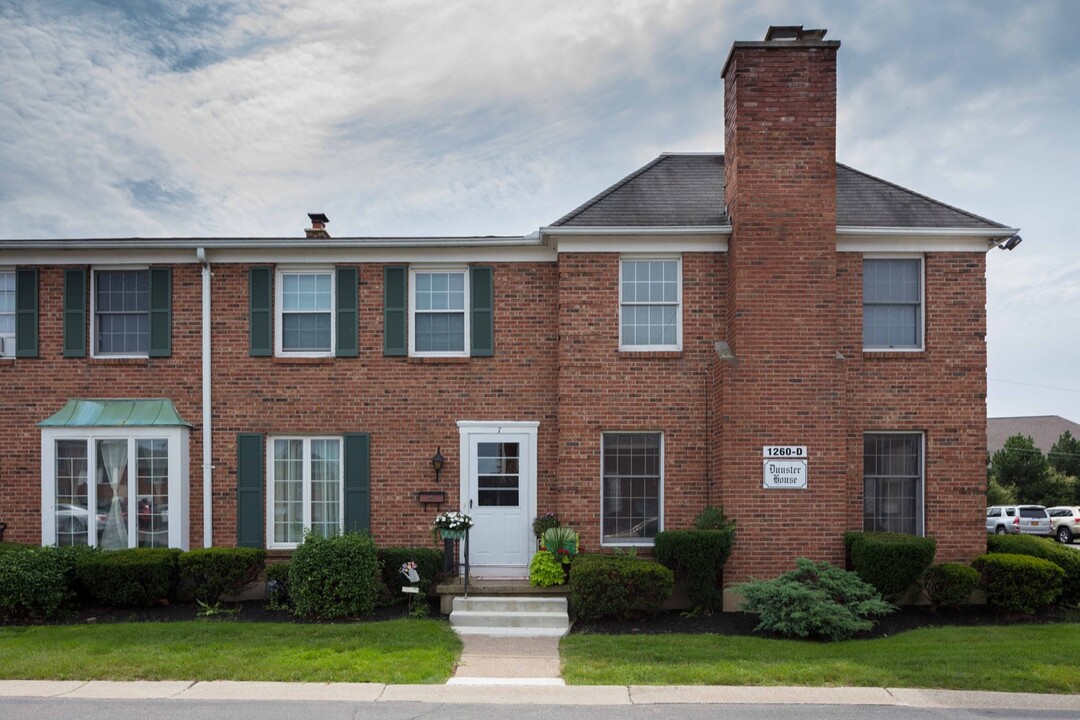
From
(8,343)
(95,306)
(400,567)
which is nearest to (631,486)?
(400,567)

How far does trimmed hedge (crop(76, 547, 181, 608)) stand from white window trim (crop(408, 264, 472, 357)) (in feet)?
15.3

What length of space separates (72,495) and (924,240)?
528 inches

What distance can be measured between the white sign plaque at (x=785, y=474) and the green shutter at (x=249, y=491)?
755cm

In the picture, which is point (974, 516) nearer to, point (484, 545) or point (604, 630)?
point (604, 630)

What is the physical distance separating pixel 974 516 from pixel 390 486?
8793mm

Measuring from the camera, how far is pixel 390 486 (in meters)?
13.2

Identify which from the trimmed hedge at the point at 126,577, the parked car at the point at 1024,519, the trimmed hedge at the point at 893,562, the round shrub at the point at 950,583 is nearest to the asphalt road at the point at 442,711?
the trimmed hedge at the point at 893,562

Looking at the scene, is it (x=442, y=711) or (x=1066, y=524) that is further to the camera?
(x=1066, y=524)

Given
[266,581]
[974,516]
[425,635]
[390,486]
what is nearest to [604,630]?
[425,635]

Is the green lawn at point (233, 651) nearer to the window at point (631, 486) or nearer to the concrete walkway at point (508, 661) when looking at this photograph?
the concrete walkway at point (508, 661)

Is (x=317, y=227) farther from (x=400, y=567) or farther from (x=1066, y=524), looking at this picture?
(x=1066, y=524)

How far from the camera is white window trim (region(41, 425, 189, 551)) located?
12.9 meters

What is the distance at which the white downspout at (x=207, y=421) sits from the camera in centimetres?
1309

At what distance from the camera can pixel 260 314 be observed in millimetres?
13234
